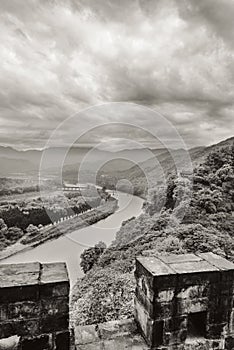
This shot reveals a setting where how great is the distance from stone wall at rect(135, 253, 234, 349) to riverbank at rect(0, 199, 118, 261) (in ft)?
48.1

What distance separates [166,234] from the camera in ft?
33.9

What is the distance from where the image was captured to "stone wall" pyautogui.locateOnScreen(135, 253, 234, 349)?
8.09 feet

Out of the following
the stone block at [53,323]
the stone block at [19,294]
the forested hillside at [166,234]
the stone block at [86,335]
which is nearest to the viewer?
the stone block at [19,294]

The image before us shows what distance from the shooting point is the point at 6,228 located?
56.3 feet

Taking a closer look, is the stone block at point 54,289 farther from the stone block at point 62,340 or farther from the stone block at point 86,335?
the stone block at point 86,335

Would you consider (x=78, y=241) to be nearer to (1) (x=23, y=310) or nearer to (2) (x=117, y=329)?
(2) (x=117, y=329)

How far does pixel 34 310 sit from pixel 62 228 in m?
18.4

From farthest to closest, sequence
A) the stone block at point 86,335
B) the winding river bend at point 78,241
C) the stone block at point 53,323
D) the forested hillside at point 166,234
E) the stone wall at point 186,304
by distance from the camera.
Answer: the winding river bend at point 78,241 < the forested hillside at point 166,234 < the stone block at point 86,335 < the stone wall at point 186,304 < the stone block at point 53,323

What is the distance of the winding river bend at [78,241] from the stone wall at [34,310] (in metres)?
10.7

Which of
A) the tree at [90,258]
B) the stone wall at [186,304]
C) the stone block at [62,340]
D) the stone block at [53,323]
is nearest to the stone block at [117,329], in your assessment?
the stone wall at [186,304]

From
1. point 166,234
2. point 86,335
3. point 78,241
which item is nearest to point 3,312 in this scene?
point 86,335

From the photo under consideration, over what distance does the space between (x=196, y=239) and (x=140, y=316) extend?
6.60m

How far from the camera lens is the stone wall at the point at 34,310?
217 cm

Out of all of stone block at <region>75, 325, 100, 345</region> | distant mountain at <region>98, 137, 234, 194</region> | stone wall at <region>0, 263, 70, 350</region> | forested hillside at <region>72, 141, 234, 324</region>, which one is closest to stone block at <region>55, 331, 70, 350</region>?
stone wall at <region>0, 263, 70, 350</region>
